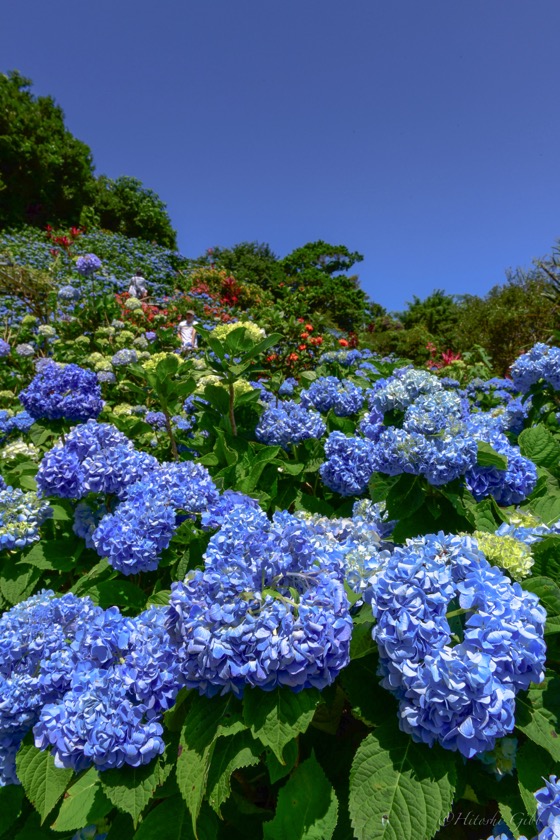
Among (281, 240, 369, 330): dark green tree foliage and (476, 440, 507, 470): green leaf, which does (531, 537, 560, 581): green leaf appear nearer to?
(476, 440, 507, 470): green leaf

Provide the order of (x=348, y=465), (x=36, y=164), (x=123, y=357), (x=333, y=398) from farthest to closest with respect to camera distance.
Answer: (x=36, y=164) → (x=123, y=357) → (x=333, y=398) → (x=348, y=465)

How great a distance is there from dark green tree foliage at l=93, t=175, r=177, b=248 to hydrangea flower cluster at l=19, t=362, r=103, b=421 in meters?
24.1

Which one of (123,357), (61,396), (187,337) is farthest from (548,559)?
(187,337)

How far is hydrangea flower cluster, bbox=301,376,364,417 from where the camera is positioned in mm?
2988

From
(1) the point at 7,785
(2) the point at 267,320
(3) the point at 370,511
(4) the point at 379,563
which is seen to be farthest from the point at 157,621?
(2) the point at 267,320

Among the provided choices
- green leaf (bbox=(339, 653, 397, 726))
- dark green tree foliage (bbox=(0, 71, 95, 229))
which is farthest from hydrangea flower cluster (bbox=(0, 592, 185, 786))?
dark green tree foliage (bbox=(0, 71, 95, 229))

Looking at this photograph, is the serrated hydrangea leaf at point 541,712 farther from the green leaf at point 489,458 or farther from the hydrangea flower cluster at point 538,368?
the hydrangea flower cluster at point 538,368

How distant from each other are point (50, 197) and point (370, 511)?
89.5ft

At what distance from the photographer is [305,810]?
0.98 metres

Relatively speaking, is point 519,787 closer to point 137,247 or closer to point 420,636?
point 420,636

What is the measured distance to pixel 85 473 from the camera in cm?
191

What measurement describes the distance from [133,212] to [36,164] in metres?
4.72

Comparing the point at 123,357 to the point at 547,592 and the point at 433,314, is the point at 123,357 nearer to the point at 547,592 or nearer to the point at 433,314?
the point at 547,592

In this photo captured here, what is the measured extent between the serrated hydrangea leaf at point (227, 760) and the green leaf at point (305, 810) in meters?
0.13
